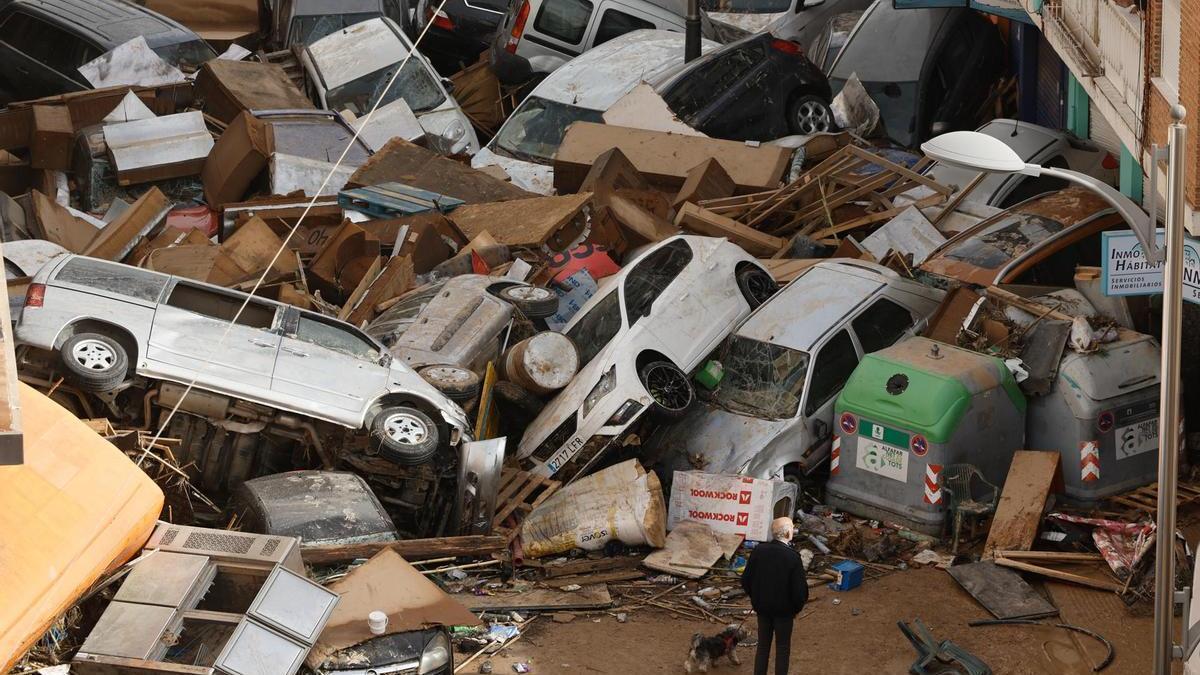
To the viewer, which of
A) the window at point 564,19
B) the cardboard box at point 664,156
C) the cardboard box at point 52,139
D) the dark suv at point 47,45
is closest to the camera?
the cardboard box at point 664,156

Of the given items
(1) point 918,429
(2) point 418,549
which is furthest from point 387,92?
(1) point 918,429

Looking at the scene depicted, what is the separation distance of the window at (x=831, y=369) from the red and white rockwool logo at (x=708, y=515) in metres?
1.34

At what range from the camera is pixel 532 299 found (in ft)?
47.5

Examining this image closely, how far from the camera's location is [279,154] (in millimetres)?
18453

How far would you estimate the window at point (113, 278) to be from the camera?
12375mm

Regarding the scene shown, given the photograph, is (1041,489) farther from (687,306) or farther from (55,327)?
(55,327)

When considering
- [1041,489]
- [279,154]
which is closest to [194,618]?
[1041,489]

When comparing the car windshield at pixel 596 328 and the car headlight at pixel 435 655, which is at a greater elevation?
the car windshield at pixel 596 328

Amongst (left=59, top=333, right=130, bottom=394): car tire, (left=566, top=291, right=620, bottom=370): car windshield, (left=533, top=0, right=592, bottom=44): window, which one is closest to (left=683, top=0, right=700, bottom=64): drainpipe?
(left=533, top=0, right=592, bottom=44): window

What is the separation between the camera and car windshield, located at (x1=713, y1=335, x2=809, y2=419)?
513 inches

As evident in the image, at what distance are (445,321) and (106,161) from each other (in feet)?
21.9

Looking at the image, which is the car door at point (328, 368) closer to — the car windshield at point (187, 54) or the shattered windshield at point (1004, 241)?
the shattered windshield at point (1004, 241)

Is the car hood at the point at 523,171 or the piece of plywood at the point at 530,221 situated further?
the car hood at the point at 523,171

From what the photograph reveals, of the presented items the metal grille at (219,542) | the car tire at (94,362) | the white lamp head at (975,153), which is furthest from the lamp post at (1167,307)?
the car tire at (94,362)
